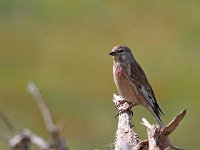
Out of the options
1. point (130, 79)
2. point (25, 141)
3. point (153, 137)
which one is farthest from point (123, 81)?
point (25, 141)

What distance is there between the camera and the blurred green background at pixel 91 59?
73.0ft

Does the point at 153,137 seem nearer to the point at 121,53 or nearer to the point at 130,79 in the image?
the point at 121,53

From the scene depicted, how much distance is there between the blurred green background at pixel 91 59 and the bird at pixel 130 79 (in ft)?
31.4

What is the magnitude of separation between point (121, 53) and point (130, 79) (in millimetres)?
360

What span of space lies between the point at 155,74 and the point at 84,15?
21.5 ft

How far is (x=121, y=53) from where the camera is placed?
9.97 metres

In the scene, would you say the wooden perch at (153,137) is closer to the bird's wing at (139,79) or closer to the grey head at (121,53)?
the grey head at (121,53)

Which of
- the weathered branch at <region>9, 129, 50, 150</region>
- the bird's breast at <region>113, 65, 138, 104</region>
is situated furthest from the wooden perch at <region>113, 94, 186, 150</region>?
the bird's breast at <region>113, 65, 138, 104</region>

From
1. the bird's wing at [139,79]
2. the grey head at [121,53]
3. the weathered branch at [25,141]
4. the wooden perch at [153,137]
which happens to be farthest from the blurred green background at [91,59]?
the weathered branch at [25,141]

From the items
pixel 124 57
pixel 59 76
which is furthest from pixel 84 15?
pixel 124 57

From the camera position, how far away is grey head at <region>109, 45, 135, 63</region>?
9938 mm

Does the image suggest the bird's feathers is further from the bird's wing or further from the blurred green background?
the blurred green background

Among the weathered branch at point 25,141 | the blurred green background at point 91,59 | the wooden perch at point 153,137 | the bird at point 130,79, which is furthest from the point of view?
the blurred green background at point 91,59

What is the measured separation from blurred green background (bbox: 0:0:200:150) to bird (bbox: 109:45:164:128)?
9.57m
